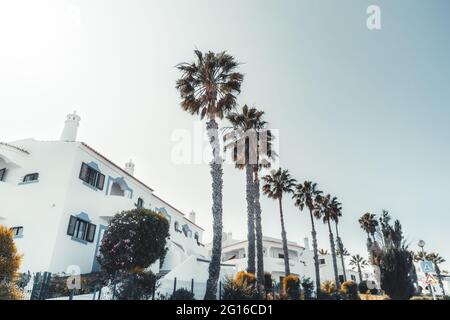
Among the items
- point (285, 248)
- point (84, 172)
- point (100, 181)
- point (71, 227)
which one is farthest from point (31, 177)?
point (285, 248)

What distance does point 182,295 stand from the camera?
16484mm

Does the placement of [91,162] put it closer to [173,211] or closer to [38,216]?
[38,216]

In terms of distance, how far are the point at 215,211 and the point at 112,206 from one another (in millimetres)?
9145

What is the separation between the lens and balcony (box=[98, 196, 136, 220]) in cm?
2306

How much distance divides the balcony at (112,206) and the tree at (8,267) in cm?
928

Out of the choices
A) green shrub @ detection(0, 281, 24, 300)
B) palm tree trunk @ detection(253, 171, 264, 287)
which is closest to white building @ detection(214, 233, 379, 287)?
palm tree trunk @ detection(253, 171, 264, 287)

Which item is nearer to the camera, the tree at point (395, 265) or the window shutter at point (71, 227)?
the tree at point (395, 265)

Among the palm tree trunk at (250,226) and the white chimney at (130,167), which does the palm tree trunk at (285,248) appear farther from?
the white chimney at (130,167)

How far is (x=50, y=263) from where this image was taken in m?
17.9

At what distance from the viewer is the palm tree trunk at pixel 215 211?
680 inches

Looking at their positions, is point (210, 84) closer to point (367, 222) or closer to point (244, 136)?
point (244, 136)

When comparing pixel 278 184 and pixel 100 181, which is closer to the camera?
pixel 100 181

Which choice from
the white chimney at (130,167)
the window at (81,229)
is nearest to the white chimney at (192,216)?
the white chimney at (130,167)
